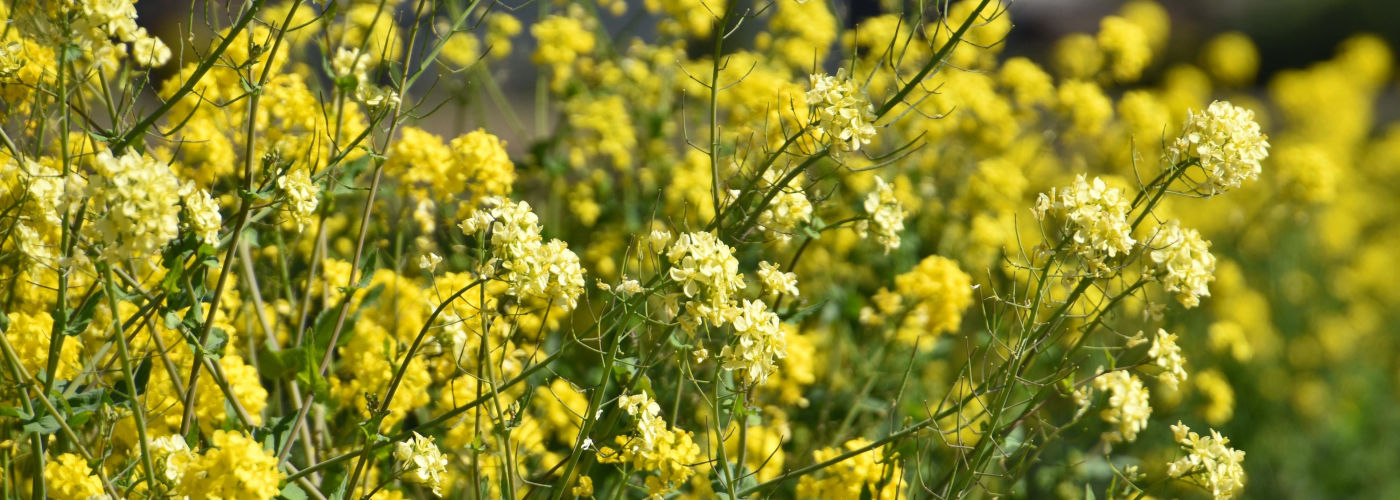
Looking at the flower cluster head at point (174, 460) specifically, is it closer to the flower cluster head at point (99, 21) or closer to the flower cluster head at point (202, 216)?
the flower cluster head at point (202, 216)

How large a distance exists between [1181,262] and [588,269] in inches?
53.7

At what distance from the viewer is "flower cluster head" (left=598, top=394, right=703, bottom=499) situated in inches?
59.6

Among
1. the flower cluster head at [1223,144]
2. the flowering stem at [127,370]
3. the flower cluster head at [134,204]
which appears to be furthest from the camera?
the flower cluster head at [1223,144]

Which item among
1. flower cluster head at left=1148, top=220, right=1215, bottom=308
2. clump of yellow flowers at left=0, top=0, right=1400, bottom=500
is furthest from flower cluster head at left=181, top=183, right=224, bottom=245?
flower cluster head at left=1148, top=220, right=1215, bottom=308

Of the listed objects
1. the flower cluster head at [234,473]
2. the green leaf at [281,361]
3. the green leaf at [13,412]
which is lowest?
the flower cluster head at [234,473]

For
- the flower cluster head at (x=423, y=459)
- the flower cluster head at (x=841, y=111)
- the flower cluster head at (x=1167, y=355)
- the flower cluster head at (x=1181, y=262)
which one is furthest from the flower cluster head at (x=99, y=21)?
the flower cluster head at (x=1167, y=355)

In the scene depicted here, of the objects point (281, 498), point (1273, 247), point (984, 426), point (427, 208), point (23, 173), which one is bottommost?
point (281, 498)

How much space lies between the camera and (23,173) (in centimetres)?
134

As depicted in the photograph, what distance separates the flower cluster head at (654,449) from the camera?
1514mm

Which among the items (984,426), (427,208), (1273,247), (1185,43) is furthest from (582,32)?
(1185,43)

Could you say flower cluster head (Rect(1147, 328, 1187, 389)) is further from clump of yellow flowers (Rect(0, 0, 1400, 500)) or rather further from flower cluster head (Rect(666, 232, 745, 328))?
flower cluster head (Rect(666, 232, 745, 328))

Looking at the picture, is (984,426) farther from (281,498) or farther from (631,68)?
(631,68)

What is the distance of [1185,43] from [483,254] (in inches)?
607

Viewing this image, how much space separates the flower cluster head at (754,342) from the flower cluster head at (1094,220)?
17.2 inches
